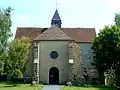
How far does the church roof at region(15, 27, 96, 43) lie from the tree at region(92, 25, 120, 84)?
37.9ft

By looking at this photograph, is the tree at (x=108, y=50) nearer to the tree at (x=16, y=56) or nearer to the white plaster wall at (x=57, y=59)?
the white plaster wall at (x=57, y=59)

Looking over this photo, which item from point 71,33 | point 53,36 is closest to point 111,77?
point 53,36

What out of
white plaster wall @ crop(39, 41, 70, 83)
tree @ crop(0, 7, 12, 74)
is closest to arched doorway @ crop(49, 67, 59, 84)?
white plaster wall @ crop(39, 41, 70, 83)

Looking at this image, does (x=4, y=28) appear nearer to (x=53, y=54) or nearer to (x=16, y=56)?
(x=16, y=56)

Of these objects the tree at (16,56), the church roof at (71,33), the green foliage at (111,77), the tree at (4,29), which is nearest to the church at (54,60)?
the green foliage at (111,77)

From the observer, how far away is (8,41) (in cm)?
4003

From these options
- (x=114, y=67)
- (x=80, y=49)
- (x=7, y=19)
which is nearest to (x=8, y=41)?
(x=7, y=19)

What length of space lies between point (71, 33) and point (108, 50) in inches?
614

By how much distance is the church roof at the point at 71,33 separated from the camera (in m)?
59.8

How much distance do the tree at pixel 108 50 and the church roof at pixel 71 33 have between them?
11544 millimetres

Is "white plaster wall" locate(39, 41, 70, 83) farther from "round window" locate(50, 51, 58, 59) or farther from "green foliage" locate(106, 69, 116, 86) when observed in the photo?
"green foliage" locate(106, 69, 116, 86)

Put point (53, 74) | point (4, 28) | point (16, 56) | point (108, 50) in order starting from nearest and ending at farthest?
1. point (4, 28)
2. point (16, 56)
3. point (108, 50)
4. point (53, 74)

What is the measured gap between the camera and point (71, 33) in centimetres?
6091

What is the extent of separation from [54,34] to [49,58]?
416cm
